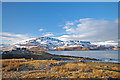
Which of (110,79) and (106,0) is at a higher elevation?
(106,0)

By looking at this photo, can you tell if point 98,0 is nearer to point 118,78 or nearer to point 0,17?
point 118,78

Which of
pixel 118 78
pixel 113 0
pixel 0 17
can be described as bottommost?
pixel 118 78

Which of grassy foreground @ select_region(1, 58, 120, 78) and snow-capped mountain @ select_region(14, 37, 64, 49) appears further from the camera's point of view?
snow-capped mountain @ select_region(14, 37, 64, 49)

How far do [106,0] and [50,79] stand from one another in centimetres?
502

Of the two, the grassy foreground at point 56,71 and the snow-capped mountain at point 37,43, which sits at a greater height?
the snow-capped mountain at point 37,43

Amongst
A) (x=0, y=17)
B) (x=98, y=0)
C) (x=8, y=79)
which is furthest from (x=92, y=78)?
(x=0, y=17)

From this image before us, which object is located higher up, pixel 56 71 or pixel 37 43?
→ pixel 37 43

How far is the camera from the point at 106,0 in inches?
187

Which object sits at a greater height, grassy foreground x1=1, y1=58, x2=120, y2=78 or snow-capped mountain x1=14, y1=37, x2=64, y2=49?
snow-capped mountain x1=14, y1=37, x2=64, y2=49

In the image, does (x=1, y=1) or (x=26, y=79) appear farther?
(x=1, y=1)

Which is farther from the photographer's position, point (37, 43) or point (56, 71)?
point (37, 43)

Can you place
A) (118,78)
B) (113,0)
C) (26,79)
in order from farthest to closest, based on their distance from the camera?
(113,0) → (118,78) → (26,79)

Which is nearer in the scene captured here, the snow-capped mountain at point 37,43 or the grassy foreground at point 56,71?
the grassy foreground at point 56,71

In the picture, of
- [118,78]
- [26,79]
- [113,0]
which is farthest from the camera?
[113,0]
